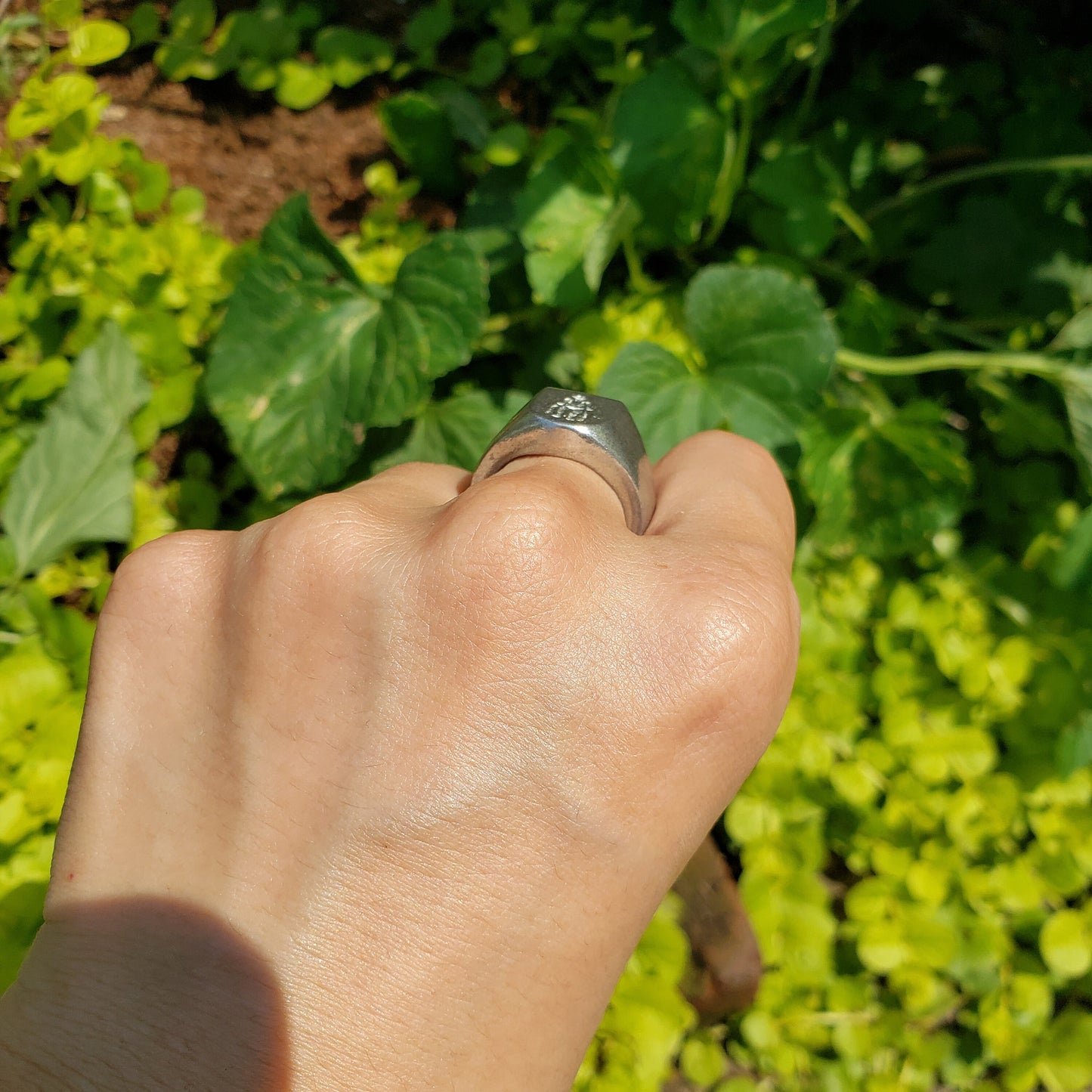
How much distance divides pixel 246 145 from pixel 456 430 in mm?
901

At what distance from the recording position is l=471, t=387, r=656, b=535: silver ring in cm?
87

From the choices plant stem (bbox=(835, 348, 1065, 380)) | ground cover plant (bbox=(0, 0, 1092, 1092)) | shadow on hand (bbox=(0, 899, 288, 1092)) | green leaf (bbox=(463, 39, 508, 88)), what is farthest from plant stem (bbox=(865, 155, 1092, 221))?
shadow on hand (bbox=(0, 899, 288, 1092))

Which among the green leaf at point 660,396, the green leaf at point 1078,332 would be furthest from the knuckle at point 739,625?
the green leaf at point 1078,332

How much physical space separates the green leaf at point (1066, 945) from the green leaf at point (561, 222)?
1421 mm

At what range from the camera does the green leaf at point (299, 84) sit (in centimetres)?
180

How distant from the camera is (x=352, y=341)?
1.48 meters

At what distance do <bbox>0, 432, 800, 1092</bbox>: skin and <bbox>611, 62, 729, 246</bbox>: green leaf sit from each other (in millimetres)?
908

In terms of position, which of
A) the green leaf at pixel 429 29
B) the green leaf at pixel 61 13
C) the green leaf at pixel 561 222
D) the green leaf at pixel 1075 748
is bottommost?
the green leaf at pixel 1075 748

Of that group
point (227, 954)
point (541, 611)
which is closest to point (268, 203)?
point (541, 611)

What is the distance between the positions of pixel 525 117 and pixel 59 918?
1.79 m

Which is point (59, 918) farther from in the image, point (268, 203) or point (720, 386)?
point (268, 203)

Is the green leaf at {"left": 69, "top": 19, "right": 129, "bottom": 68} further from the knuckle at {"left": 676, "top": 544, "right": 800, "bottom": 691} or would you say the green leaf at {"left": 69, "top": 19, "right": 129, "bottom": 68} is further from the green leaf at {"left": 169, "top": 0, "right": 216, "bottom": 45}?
the knuckle at {"left": 676, "top": 544, "right": 800, "bottom": 691}

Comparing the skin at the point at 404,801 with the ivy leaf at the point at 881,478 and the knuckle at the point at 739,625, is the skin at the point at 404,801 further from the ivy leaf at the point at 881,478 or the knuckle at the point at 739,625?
the ivy leaf at the point at 881,478

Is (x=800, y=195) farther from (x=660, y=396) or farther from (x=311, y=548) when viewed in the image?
(x=311, y=548)
